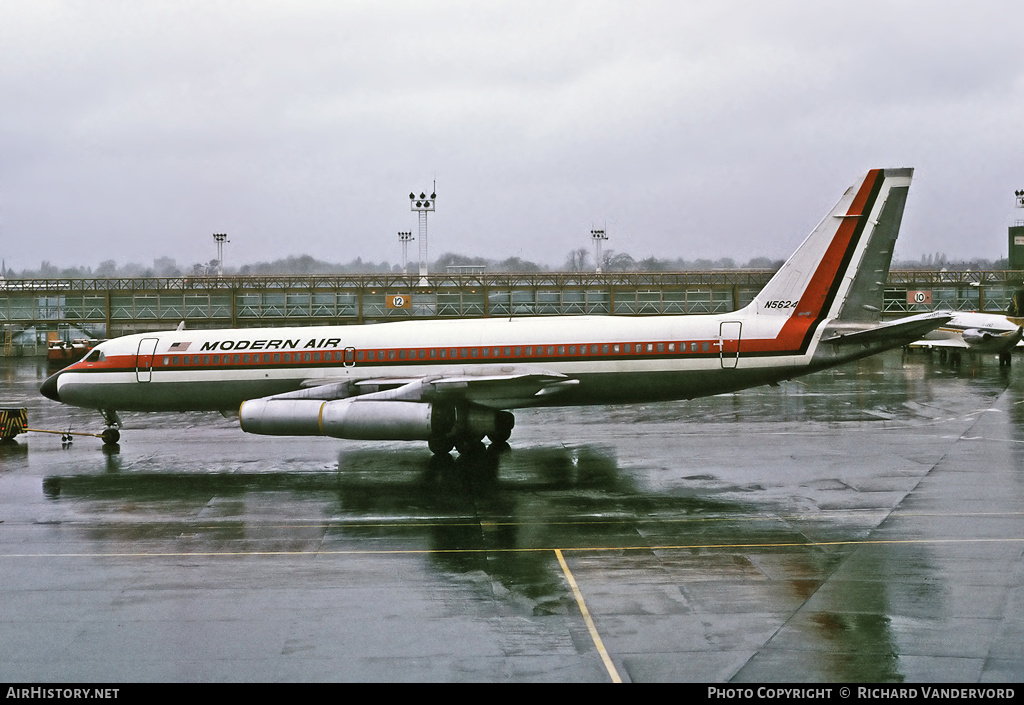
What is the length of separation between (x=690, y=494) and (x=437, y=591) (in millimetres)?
8132

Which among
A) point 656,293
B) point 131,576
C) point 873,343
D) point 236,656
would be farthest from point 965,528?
point 656,293

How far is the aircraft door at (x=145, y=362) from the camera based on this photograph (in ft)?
86.4

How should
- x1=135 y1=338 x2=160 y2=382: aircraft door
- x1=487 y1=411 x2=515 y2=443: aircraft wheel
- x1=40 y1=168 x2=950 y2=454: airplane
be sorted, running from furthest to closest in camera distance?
1. x1=135 y1=338 x2=160 y2=382: aircraft door
2. x1=487 y1=411 x2=515 y2=443: aircraft wheel
3. x1=40 y1=168 x2=950 y2=454: airplane

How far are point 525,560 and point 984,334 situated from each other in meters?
46.8

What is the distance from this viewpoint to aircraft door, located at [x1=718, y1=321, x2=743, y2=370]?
79.1 ft

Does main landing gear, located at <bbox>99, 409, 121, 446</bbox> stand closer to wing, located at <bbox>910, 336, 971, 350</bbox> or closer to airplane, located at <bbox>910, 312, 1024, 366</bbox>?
airplane, located at <bbox>910, 312, 1024, 366</bbox>

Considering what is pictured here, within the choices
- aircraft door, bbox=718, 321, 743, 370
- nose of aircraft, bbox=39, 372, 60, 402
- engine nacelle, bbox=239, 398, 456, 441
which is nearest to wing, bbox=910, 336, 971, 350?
aircraft door, bbox=718, 321, 743, 370

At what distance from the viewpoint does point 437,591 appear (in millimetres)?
12711

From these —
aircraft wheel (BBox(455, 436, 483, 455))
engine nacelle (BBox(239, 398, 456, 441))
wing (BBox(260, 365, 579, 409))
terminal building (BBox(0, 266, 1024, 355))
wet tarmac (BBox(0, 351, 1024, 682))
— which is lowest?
wet tarmac (BBox(0, 351, 1024, 682))

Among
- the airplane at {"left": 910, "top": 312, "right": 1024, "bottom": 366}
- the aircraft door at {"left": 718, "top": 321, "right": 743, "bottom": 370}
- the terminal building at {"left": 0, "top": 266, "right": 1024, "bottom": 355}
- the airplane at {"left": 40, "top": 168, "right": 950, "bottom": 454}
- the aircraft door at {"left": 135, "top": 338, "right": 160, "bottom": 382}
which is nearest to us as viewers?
the airplane at {"left": 40, "top": 168, "right": 950, "bottom": 454}

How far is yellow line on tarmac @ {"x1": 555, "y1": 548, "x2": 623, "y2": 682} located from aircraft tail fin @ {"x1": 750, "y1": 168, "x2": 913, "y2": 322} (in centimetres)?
1343

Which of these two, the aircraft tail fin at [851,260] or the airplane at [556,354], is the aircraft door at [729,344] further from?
the aircraft tail fin at [851,260]

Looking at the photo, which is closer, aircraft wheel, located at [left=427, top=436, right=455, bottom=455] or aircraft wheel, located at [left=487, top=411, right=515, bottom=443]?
aircraft wheel, located at [left=427, top=436, right=455, bottom=455]

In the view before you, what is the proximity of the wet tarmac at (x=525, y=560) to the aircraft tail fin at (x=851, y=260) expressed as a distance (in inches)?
160
